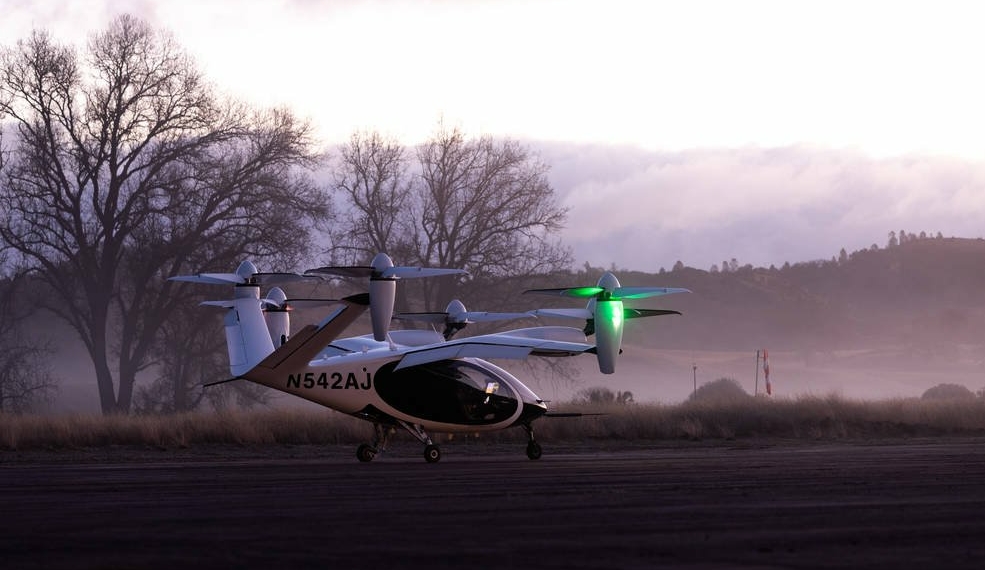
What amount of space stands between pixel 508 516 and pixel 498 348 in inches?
546

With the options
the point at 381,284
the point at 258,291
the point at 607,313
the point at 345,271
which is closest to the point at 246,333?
the point at 258,291

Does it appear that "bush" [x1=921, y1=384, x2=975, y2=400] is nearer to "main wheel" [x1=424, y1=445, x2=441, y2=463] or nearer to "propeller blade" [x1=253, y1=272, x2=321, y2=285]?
"main wheel" [x1=424, y1=445, x2=441, y2=463]

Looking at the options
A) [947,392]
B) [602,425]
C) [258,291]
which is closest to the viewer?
[258,291]

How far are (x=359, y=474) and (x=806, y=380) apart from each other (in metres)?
109

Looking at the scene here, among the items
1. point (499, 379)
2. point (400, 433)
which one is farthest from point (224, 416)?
point (499, 379)

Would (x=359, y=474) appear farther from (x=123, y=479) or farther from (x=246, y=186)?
(x=246, y=186)

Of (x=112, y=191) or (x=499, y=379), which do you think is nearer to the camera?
(x=499, y=379)

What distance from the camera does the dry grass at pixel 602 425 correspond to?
120ft

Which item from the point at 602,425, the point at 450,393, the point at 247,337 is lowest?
the point at 602,425

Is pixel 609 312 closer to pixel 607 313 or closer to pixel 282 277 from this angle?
pixel 607 313

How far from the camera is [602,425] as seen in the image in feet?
133

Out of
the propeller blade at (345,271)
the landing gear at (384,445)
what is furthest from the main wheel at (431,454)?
the propeller blade at (345,271)

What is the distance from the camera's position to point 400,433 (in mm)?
40531

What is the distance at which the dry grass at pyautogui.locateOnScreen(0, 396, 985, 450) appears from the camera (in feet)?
120
